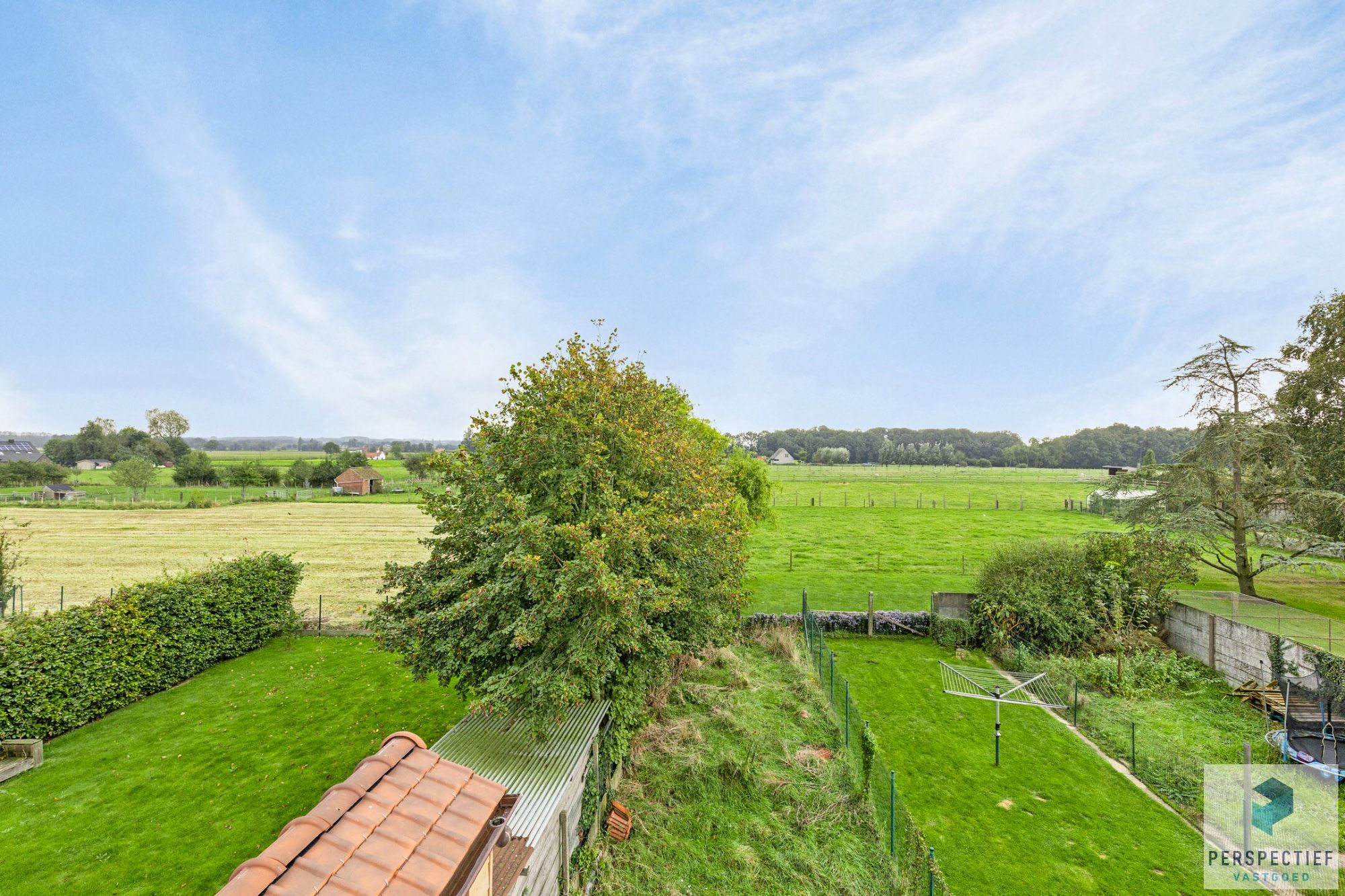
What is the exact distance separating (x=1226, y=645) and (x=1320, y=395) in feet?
31.5

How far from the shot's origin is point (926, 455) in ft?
365

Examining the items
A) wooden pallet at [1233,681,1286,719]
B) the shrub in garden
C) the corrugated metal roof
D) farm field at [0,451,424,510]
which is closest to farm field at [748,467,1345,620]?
the shrub in garden

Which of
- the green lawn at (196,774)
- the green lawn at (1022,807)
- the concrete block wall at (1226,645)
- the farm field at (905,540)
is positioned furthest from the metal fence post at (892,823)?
the concrete block wall at (1226,645)

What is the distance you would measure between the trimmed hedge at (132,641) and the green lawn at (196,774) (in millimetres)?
500

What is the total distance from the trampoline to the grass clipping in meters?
8.79

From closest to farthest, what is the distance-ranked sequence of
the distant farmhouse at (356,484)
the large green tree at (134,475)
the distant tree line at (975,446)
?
the large green tree at (134,475), the distant farmhouse at (356,484), the distant tree line at (975,446)

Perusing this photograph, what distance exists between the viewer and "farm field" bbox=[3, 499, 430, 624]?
21.8 m

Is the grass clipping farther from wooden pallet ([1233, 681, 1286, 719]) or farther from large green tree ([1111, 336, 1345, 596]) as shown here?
large green tree ([1111, 336, 1345, 596])

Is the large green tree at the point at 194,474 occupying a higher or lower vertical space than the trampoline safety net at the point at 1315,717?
higher

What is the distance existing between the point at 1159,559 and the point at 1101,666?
448 cm

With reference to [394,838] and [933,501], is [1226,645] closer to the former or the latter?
[394,838]

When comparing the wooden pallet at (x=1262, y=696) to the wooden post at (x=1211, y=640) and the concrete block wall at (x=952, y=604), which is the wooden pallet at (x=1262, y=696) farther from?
the concrete block wall at (x=952, y=604)

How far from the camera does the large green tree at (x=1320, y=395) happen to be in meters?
16.0

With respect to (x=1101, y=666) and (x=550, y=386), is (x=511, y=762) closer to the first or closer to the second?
(x=550, y=386)
